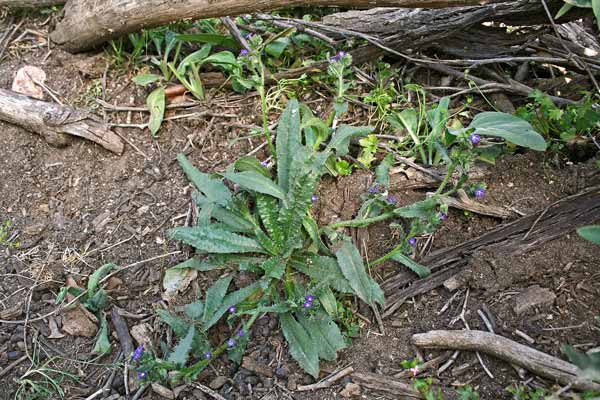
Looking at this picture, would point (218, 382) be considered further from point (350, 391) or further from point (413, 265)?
point (413, 265)

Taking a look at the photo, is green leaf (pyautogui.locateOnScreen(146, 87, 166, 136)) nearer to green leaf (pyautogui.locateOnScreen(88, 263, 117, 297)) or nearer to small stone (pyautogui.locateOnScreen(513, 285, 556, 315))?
green leaf (pyautogui.locateOnScreen(88, 263, 117, 297))

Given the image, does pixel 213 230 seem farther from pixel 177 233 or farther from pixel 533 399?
pixel 533 399

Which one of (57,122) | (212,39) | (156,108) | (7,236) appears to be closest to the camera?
(7,236)

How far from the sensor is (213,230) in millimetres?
2473

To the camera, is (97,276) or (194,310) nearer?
(194,310)

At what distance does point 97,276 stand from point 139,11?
1.43 metres

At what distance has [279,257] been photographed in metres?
2.46

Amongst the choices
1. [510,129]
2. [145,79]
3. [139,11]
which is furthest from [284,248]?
[139,11]

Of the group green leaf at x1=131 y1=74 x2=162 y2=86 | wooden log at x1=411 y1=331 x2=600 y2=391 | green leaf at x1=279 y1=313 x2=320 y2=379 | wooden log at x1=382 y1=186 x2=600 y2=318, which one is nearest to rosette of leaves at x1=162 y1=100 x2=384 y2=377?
green leaf at x1=279 y1=313 x2=320 y2=379

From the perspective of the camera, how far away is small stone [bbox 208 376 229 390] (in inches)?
89.6

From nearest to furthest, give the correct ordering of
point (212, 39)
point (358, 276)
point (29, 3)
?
1. point (358, 276)
2. point (212, 39)
3. point (29, 3)

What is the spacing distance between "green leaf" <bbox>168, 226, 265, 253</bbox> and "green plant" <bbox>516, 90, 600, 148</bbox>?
4.70ft

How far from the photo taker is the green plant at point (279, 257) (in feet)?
7.51

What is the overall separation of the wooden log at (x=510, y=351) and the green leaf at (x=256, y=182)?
823mm
